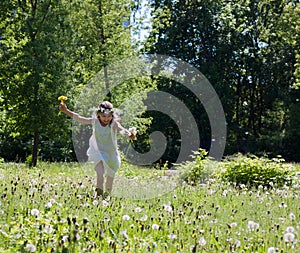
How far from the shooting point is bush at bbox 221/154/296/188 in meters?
11.5

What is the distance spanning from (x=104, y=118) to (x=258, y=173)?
16.4 ft

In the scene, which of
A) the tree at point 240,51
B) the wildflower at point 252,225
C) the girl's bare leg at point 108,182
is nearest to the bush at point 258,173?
the girl's bare leg at point 108,182

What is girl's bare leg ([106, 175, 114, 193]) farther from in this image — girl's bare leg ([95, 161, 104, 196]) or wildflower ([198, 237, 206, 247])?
wildflower ([198, 237, 206, 247])

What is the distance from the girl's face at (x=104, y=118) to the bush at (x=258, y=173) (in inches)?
173

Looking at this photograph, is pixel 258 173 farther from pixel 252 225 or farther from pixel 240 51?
pixel 240 51

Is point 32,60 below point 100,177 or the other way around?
the other way around

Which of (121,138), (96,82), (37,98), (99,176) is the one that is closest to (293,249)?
(99,176)

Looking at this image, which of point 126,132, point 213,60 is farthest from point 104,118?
point 213,60

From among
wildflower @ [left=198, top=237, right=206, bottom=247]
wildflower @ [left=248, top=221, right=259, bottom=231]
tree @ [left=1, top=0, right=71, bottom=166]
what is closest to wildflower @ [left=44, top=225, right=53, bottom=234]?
wildflower @ [left=198, top=237, right=206, bottom=247]

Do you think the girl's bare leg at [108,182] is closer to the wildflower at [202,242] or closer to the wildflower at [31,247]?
the wildflower at [202,242]

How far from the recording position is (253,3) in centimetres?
3359

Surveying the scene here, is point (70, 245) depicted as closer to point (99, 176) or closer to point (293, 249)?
point (293, 249)

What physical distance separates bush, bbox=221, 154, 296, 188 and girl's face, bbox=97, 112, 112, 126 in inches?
173

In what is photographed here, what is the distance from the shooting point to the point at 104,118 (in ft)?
27.1
